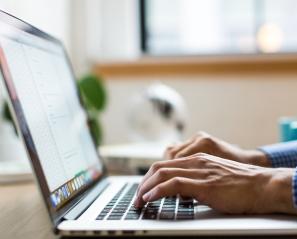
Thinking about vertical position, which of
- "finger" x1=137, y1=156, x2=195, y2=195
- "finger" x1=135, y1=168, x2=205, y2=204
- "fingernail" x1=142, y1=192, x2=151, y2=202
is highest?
"finger" x1=135, y1=168, x2=205, y2=204

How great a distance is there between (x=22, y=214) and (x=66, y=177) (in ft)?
0.31

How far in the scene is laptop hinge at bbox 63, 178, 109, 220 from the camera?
1.93 feet

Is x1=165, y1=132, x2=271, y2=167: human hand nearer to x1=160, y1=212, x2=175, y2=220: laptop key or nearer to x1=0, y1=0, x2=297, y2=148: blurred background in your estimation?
x1=160, y1=212, x2=175, y2=220: laptop key

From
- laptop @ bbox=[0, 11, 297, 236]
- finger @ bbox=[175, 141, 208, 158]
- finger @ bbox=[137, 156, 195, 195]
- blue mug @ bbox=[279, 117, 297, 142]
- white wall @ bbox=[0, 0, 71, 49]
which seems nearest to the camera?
laptop @ bbox=[0, 11, 297, 236]

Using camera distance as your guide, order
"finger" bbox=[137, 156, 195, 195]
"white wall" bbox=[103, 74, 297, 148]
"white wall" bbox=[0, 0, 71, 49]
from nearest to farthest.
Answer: "finger" bbox=[137, 156, 195, 195] → "white wall" bbox=[0, 0, 71, 49] → "white wall" bbox=[103, 74, 297, 148]

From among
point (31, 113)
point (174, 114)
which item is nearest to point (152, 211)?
point (31, 113)

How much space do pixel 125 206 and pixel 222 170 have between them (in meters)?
0.13

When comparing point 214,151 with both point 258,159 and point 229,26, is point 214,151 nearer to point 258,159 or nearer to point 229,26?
point 258,159

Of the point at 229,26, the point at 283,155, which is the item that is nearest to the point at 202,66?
the point at 229,26

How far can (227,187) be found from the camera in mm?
591

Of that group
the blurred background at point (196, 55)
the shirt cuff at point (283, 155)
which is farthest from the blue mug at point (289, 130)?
the blurred background at point (196, 55)

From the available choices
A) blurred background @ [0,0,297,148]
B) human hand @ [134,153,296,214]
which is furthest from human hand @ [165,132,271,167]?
blurred background @ [0,0,297,148]

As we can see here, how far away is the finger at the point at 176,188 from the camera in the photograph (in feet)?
1.93

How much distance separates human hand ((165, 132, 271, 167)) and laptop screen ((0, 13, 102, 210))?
0.16 meters
